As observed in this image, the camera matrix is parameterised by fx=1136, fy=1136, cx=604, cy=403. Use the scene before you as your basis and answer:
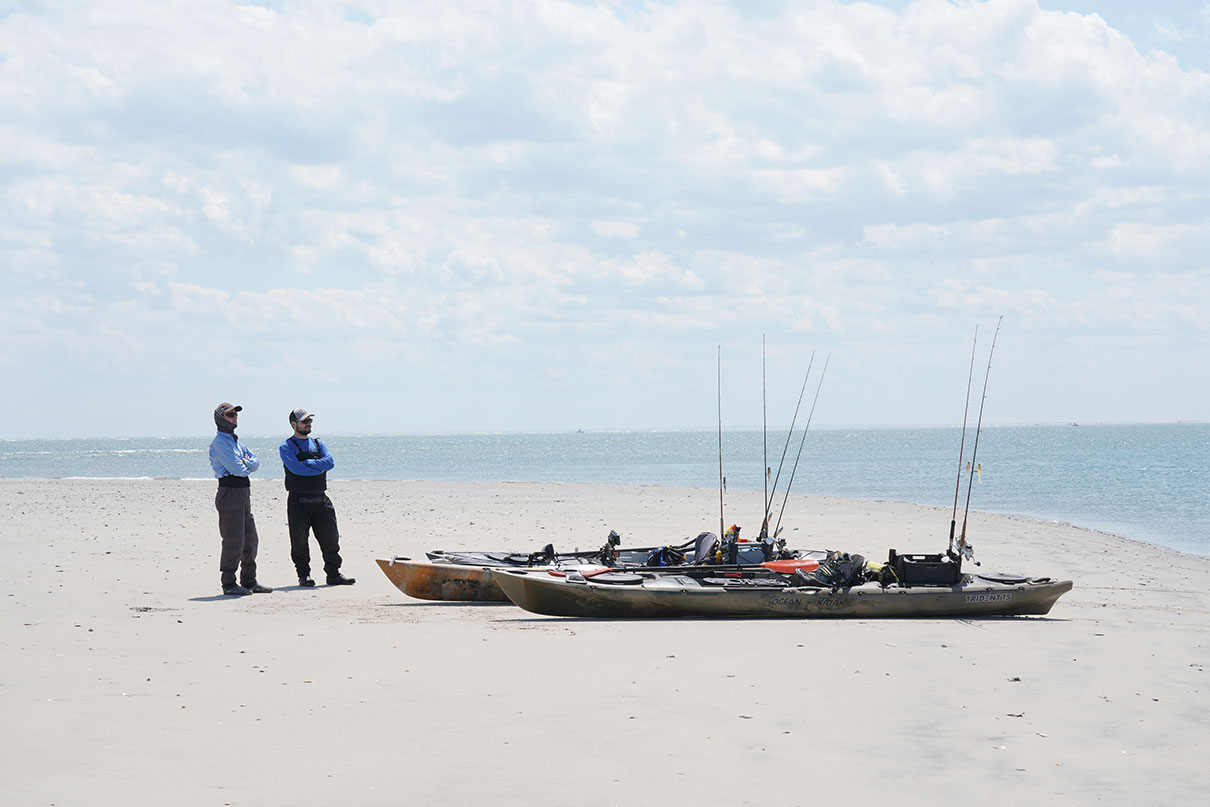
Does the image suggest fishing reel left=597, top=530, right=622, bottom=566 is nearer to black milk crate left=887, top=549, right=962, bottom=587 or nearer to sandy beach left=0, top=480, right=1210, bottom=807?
sandy beach left=0, top=480, right=1210, bottom=807

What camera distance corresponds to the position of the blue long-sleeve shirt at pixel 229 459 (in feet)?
36.6

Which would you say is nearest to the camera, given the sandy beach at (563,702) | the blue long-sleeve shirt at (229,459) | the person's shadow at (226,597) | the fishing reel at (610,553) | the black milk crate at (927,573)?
the sandy beach at (563,702)

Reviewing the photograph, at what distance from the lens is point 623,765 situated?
220 inches

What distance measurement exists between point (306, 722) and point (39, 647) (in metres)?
3.21

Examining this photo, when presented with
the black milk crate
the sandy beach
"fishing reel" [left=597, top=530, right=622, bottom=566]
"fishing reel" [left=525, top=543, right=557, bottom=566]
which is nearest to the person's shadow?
the sandy beach

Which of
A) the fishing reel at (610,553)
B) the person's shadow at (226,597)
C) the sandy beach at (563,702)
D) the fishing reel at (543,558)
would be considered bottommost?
the person's shadow at (226,597)

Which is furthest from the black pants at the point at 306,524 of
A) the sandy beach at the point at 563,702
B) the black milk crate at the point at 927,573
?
the black milk crate at the point at 927,573

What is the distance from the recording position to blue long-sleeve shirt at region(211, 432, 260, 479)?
36.6ft

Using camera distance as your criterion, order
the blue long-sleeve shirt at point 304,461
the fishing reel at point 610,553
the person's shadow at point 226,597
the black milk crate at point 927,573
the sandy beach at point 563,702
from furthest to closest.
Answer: the blue long-sleeve shirt at point 304,461 → the fishing reel at point 610,553 → the person's shadow at point 226,597 → the black milk crate at point 927,573 → the sandy beach at point 563,702

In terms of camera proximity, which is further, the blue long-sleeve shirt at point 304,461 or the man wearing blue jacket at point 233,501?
the blue long-sleeve shirt at point 304,461

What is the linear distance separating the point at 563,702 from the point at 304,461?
238 inches

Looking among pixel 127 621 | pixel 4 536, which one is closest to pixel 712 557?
pixel 127 621

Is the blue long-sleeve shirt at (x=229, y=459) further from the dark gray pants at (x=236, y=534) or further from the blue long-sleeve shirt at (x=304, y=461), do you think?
the blue long-sleeve shirt at (x=304, y=461)

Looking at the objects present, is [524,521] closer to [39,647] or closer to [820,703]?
[39,647]
